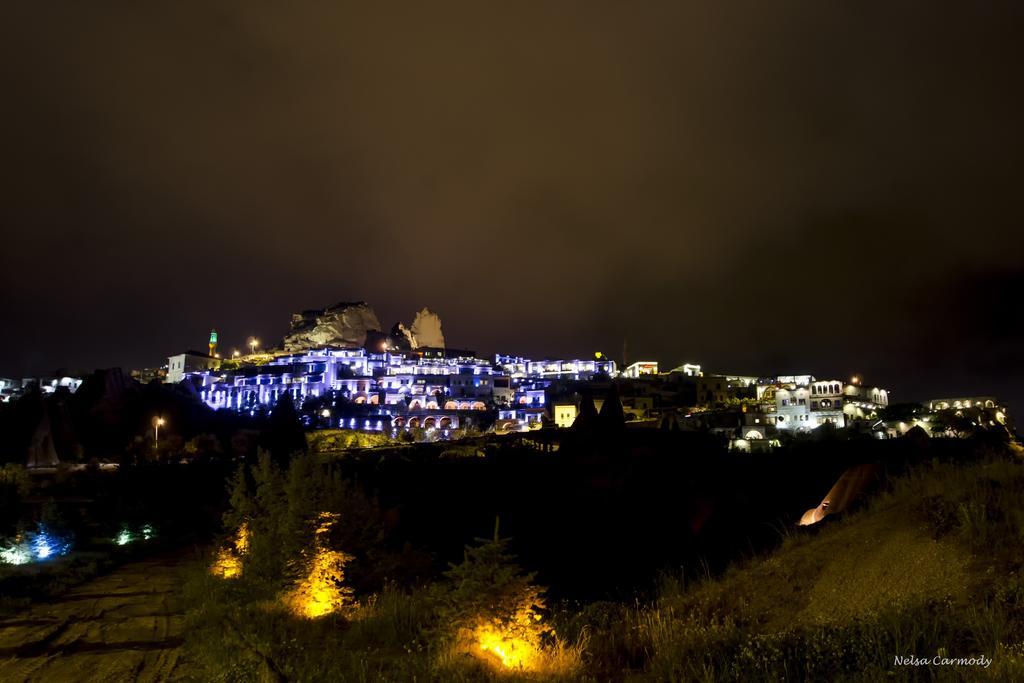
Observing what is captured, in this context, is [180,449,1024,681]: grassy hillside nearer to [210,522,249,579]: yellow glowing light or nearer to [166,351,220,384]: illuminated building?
[210,522,249,579]: yellow glowing light

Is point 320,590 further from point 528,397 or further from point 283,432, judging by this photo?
point 528,397

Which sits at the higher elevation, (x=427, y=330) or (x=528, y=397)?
(x=427, y=330)

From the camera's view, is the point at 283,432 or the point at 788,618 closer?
the point at 788,618

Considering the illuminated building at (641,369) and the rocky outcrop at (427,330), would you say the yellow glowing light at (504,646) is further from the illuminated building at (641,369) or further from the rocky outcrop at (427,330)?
the rocky outcrop at (427,330)

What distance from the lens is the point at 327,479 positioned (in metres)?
13.8

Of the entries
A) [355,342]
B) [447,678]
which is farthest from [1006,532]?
[355,342]

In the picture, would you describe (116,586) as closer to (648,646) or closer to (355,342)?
(648,646)

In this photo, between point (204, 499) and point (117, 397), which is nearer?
point (204, 499)

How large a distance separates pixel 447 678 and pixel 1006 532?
278 inches

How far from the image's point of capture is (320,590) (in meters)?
10.6

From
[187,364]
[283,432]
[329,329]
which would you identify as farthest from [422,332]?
[283,432]

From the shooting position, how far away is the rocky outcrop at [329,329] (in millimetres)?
188500

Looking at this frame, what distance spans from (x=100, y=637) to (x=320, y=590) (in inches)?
161

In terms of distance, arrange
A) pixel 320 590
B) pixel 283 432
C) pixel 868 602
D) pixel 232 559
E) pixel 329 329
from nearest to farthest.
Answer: pixel 868 602, pixel 320 590, pixel 232 559, pixel 283 432, pixel 329 329
